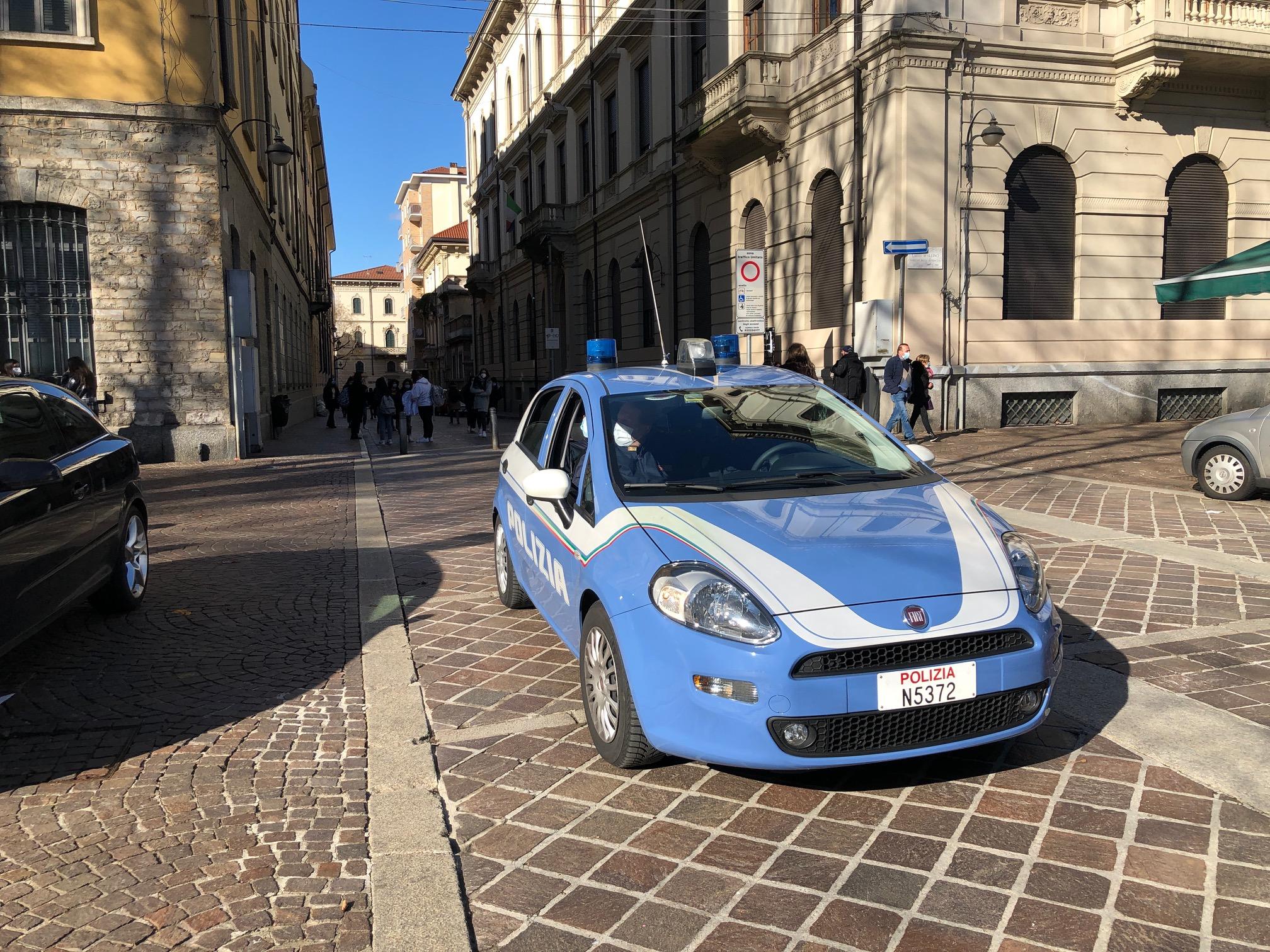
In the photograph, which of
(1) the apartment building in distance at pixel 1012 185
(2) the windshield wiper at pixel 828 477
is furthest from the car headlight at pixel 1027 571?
(1) the apartment building in distance at pixel 1012 185

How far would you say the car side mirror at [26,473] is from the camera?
14.8 ft

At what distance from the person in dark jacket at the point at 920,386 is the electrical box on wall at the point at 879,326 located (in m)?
0.68

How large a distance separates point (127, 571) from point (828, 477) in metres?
4.57

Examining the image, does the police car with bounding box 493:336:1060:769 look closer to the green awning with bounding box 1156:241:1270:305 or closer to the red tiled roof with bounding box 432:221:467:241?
the green awning with bounding box 1156:241:1270:305

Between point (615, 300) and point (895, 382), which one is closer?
point (895, 382)

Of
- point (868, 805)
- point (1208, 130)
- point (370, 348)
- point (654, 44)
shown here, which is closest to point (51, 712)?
point (868, 805)

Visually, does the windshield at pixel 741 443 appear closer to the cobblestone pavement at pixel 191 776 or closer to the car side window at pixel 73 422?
the cobblestone pavement at pixel 191 776

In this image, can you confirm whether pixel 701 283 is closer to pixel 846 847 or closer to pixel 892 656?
pixel 892 656

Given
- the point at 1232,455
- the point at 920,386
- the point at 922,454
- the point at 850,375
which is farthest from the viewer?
the point at 920,386

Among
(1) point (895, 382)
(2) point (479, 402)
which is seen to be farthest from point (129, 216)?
(1) point (895, 382)

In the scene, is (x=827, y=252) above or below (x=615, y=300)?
below

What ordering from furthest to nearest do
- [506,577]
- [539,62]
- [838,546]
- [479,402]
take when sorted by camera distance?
[539,62] → [479,402] → [506,577] → [838,546]

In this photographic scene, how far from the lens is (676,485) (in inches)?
164

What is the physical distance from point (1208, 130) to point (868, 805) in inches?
793
